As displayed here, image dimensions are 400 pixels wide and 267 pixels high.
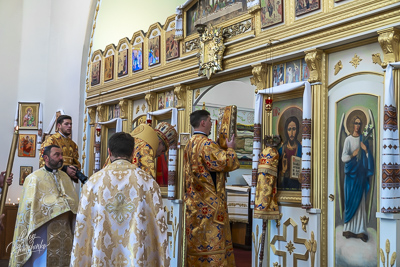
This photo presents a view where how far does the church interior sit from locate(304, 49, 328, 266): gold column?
14 millimetres

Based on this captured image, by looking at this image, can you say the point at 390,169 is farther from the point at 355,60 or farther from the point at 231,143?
the point at 231,143

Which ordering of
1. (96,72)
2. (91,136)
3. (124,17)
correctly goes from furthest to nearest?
(124,17) < (91,136) < (96,72)

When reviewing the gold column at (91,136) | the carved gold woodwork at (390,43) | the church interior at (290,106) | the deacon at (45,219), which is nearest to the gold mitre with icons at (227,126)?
the church interior at (290,106)

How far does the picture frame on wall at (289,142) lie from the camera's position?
290 inches

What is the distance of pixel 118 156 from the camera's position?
4508 millimetres

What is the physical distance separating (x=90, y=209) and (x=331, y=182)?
11.8ft

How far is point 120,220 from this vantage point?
4.43 metres

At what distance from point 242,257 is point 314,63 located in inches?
188

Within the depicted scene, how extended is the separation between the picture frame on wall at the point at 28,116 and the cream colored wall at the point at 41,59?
0.16 m

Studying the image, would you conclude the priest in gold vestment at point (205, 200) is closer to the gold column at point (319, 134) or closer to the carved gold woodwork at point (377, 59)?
the gold column at point (319, 134)

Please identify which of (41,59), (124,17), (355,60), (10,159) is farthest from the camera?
(41,59)

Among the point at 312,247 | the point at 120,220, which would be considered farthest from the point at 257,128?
the point at 120,220

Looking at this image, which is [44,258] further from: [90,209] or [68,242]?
[90,209]

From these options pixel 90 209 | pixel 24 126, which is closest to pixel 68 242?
pixel 90 209
